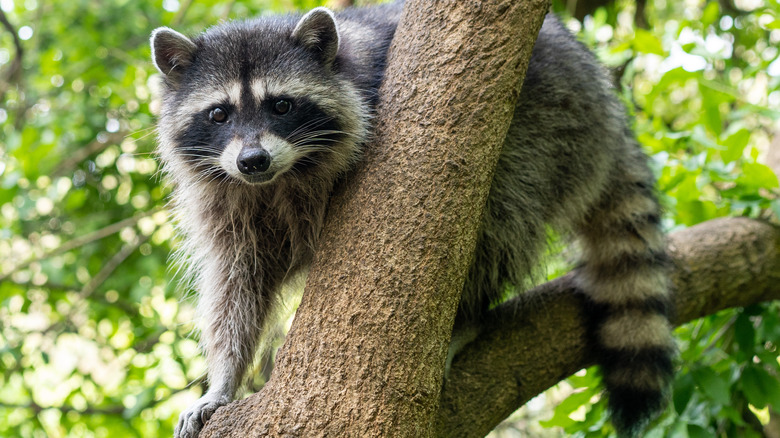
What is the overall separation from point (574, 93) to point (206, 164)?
58.7 inches

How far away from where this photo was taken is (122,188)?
470 cm

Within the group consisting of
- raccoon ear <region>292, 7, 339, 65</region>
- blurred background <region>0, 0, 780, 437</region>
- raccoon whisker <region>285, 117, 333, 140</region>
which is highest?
raccoon ear <region>292, 7, 339, 65</region>

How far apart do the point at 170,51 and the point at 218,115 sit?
0.36 metres

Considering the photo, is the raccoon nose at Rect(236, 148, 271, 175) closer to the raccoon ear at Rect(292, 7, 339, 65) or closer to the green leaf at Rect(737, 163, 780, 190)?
the raccoon ear at Rect(292, 7, 339, 65)

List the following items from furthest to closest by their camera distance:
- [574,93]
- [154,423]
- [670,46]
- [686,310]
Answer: [154,423] → [670,46] → [686,310] → [574,93]

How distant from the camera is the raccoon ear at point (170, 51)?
2.52m

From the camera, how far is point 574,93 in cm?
289

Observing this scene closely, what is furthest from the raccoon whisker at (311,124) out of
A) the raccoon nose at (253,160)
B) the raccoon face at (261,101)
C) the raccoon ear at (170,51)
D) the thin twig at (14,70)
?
the thin twig at (14,70)

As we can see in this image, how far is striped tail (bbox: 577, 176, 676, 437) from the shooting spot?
281 centimetres

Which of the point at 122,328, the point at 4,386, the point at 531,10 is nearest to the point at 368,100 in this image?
the point at 531,10

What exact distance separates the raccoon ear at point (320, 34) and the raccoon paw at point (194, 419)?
1.26 metres

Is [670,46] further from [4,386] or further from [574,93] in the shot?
[4,386]

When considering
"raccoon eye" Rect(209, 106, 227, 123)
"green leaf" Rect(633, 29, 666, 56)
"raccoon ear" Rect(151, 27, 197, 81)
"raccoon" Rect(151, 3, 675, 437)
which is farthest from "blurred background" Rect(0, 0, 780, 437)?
"raccoon eye" Rect(209, 106, 227, 123)

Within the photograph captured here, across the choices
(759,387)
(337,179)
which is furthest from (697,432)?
(337,179)
